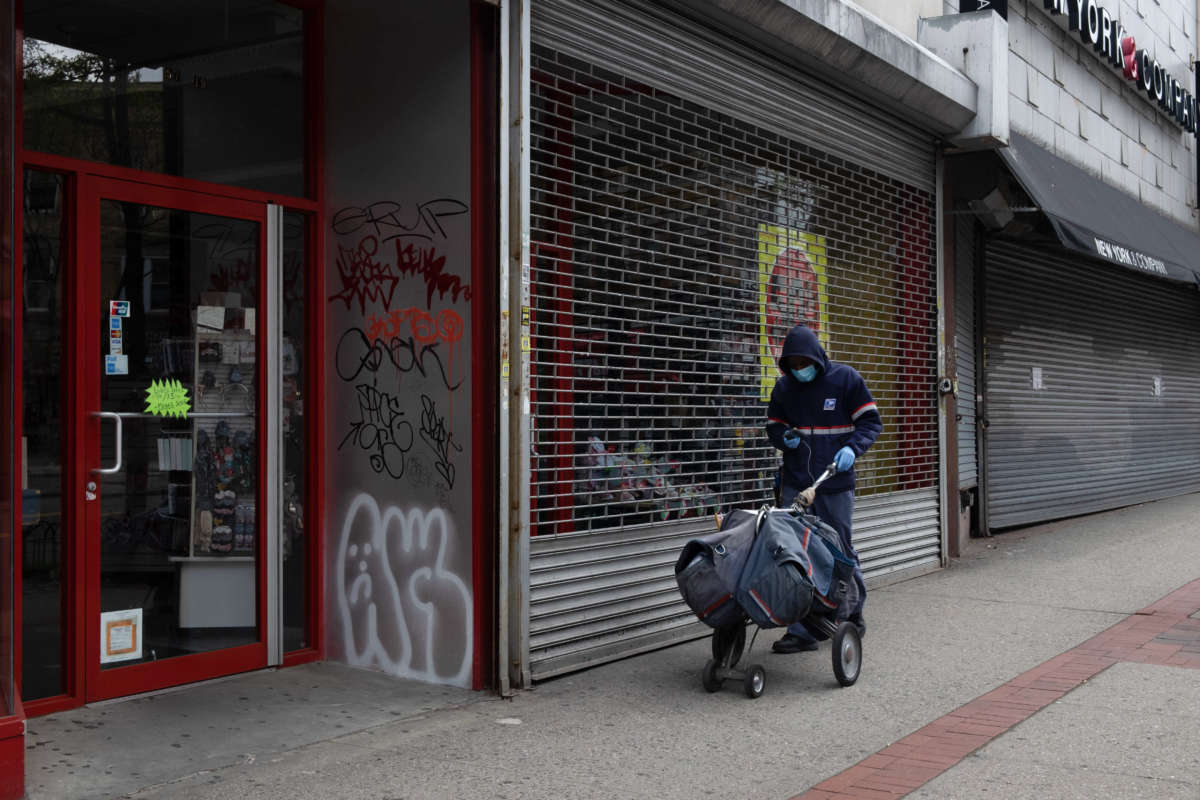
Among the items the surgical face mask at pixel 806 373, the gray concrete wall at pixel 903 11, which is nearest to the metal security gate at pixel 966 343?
the gray concrete wall at pixel 903 11

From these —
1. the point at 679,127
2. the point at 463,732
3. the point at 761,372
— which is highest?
the point at 679,127

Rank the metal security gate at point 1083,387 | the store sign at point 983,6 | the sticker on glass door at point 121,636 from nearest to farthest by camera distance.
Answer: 1. the sticker on glass door at point 121,636
2. the store sign at point 983,6
3. the metal security gate at point 1083,387

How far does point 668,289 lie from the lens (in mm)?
7191

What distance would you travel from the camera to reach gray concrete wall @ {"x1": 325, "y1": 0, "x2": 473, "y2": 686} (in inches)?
239

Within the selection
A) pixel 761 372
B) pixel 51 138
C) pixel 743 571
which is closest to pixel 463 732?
A: pixel 743 571

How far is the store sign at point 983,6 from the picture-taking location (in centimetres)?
1073

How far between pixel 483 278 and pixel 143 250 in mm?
1558

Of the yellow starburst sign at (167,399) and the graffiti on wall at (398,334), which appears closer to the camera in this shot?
the yellow starburst sign at (167,399)

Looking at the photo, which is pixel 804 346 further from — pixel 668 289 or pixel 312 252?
pixel 312 252

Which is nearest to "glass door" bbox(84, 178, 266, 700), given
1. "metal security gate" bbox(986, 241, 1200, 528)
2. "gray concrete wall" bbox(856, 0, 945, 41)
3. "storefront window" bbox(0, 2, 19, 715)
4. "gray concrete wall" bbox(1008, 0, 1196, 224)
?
"storefront window" bbox(0, 2, 19, 715)

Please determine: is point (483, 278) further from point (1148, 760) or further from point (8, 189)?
point (1148, 760)

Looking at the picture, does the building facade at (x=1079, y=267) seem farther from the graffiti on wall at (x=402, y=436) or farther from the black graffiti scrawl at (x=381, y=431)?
the black graffiti scrawl at (x=381, y=431)

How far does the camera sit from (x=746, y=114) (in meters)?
8.01

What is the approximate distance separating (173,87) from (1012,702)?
191 inches
